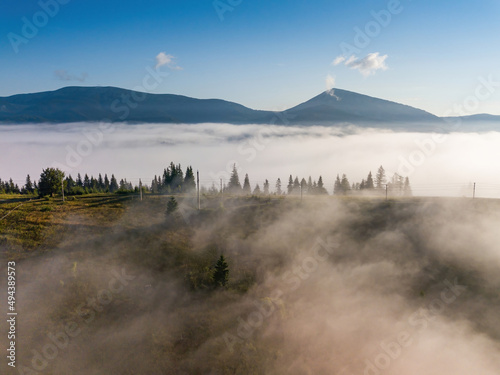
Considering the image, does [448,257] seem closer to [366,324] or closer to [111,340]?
[366,324]

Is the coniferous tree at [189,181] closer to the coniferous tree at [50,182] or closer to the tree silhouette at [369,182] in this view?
the coniferous tree at [50,182]

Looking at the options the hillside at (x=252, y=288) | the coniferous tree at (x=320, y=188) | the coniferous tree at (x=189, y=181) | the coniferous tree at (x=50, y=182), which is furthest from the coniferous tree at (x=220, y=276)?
the coniferous tree at (x=320, y=188)

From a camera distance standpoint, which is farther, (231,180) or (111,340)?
(231,180)

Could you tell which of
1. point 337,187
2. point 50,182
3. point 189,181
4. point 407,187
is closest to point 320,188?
point 337,187

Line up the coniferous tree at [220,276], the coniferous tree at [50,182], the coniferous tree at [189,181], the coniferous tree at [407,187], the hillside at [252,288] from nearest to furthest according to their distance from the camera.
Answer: the hillside at [252,288] → the coniferous tree at [220,276] → the coniferous tree at [50,182] → the coniferous tree at [189,181] → the coniferous tree at [407,187]

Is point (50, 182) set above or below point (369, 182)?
above

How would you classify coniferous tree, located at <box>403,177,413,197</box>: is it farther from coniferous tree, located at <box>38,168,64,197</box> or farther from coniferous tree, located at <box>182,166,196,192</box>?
coniferous tree, located at <box>38,168,64,197</box>

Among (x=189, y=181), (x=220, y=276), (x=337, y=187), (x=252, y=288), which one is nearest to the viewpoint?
(x=220, y=276)

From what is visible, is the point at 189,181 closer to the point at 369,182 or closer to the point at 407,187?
the point at 369,182

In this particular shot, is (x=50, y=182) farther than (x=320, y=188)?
No

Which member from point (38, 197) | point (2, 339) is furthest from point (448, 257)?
point (38, 197)

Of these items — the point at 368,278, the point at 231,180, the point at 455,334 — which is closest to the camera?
the point at 455,334
